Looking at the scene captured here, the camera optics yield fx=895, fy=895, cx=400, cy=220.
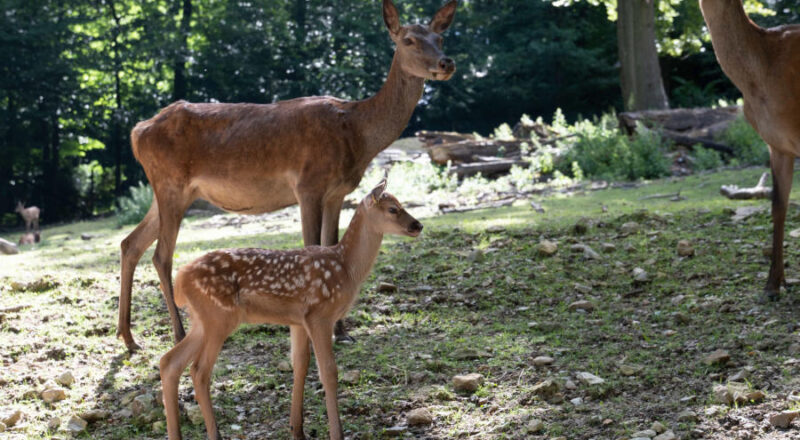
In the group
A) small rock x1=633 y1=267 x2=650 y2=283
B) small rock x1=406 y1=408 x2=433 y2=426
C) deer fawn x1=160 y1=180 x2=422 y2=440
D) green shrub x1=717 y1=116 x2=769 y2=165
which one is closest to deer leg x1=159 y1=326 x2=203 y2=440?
deer fawn x1=160 y1=180 x2=422 y2=440

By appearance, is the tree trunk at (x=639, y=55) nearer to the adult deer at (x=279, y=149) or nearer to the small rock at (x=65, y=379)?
the adult deer at (x=279, y=149)

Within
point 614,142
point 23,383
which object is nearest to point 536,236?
point 23,383

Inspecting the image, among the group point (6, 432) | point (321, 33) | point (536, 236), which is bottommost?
point (6, 432)

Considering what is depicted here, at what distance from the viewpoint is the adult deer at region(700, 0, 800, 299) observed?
265 inches

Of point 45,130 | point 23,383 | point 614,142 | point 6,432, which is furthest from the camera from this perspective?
point 45,130

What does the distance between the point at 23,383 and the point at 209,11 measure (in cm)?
2803

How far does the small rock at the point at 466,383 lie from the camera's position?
5566 millimetres

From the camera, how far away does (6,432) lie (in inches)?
211

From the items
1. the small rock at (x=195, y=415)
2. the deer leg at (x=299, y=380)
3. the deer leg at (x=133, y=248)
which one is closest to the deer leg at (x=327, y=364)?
the deer leg at (x=299, y=380)

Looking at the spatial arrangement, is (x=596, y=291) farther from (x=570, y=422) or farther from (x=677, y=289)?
(x=570, y=422)

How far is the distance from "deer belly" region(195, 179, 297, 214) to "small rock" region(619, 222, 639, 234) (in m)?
3.83

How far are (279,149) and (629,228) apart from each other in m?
4.11

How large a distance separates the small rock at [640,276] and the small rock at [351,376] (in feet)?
9.42

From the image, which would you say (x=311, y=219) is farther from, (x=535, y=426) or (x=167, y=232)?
(x=535, y=426)
